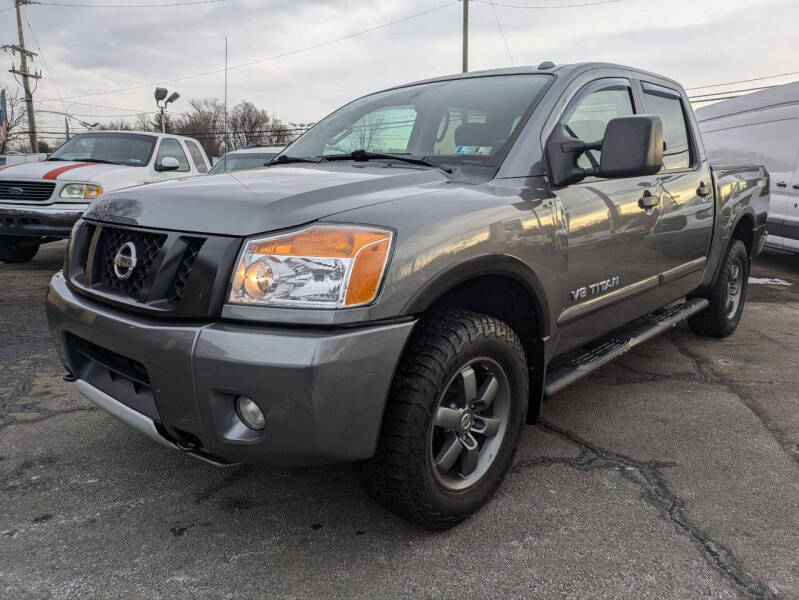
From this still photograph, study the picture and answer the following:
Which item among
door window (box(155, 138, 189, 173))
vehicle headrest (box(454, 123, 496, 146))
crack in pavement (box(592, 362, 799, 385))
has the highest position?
vehicle headrest (box(454, 123, 496, 146))

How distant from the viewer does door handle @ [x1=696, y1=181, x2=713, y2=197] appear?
148 inches

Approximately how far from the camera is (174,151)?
845 centimetres

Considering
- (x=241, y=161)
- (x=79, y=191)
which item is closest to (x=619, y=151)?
(x=79, y=191)

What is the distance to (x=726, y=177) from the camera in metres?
4.24

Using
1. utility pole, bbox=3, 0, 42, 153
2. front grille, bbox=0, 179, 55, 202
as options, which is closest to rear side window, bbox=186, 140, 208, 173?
front grille, bbox=0, 179, 55, 202

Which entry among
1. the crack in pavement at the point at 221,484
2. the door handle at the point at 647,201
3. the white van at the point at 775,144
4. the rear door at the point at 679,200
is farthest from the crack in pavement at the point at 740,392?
the white van at the point at 775,144

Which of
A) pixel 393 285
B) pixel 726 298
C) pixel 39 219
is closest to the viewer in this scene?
pixel 393 285

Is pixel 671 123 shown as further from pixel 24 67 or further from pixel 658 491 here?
pixel 24 67

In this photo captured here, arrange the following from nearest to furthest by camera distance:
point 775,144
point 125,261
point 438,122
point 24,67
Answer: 1. point 125,261
2. point 438,122
3. point 775,144
4. point 24,67

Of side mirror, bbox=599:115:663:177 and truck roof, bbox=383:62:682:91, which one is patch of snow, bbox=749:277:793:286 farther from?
side mirror, bbox=599:115:663:177

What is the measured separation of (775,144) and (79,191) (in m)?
8.37

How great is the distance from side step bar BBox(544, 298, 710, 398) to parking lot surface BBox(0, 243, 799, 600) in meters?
0.35

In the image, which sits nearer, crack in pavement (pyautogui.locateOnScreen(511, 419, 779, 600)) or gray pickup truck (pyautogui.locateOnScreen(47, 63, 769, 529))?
gray pickup truck (pyautogui.locateOnScreen(47, 63, 769, 529))

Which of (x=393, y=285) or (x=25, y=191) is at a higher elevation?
(x=393, y=285)
